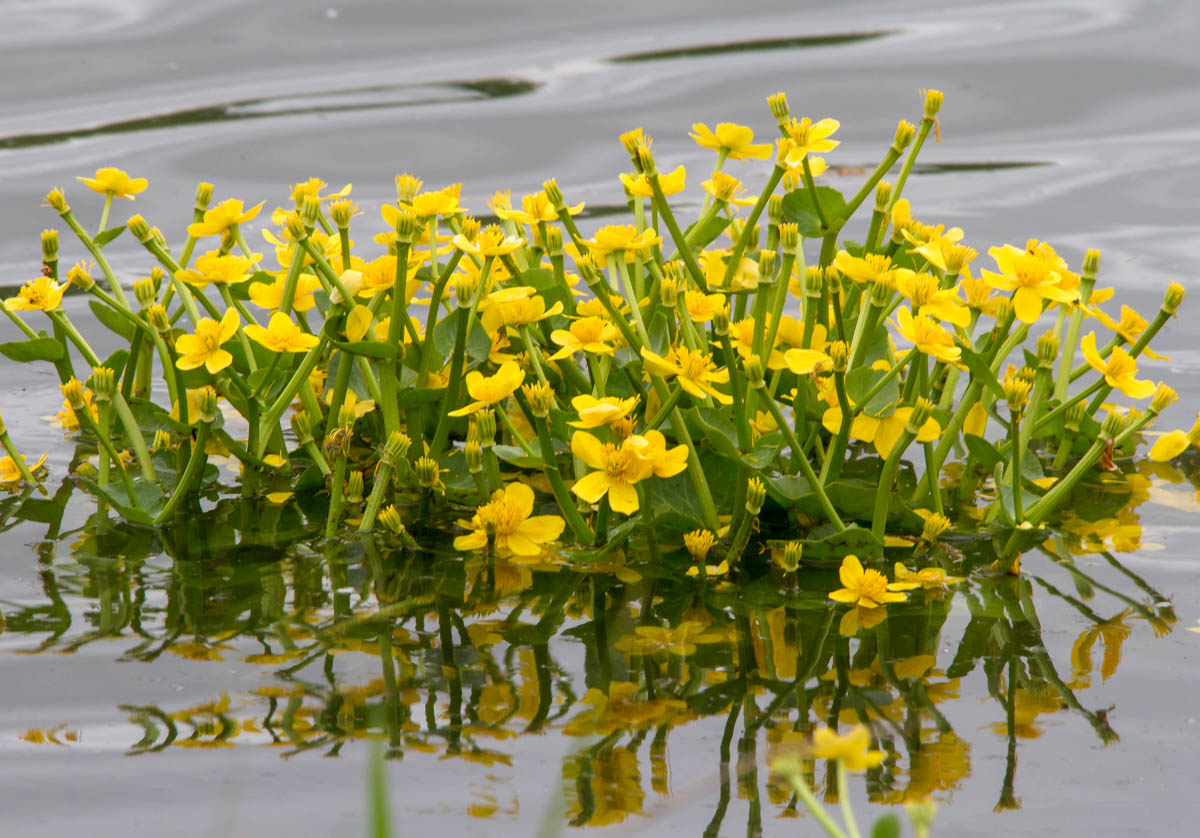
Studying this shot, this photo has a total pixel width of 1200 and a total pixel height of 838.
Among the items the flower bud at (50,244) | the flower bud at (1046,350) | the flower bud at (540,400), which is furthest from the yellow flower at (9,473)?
the flower bud at (1046,350)

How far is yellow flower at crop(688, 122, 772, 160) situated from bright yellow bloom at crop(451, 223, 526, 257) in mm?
320

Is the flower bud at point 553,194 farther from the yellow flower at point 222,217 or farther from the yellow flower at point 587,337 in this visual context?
the yellow flower at point 222,217

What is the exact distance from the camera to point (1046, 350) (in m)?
1.67

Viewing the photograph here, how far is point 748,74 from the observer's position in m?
4.86

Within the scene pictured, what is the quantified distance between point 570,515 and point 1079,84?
12.2ft

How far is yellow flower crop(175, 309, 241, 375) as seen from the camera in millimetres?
1712

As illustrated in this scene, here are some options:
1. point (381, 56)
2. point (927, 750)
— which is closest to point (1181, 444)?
point (927, 750)

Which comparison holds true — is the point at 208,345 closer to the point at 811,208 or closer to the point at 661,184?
the point at 661,184

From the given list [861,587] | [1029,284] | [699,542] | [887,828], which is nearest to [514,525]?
[699,542]

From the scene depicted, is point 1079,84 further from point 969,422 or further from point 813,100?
point 969,422

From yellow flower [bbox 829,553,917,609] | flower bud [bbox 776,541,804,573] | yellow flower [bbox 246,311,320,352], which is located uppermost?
yellow flower [bbox 246,311,320,352]

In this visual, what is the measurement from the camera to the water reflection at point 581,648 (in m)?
1.38

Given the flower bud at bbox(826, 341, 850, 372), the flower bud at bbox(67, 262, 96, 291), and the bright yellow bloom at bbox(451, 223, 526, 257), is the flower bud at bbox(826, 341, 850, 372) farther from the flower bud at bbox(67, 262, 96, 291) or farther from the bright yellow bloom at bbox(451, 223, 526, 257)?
the flower bud at bbox(67, 262, 96, 291)

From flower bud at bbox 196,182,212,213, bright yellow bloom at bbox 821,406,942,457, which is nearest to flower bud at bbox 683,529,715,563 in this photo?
bright yellow bloom at bbox 821,406,942,457
